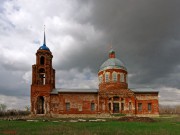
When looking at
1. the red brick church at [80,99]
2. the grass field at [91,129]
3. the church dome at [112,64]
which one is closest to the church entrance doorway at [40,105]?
the red brick church at [80,99]

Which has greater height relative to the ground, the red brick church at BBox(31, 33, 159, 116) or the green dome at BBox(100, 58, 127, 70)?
the green dome at BBox(100, 58, 127, 70)

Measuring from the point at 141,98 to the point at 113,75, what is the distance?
6.83m

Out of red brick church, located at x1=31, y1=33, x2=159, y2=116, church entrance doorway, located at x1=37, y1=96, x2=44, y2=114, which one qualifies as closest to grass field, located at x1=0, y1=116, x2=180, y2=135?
red brick church, located at x1=31, y1=33, x2=159, y2=116

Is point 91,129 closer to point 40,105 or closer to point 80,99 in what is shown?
point 80,99

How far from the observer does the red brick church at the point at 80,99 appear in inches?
1537

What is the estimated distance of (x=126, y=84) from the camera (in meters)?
43.4

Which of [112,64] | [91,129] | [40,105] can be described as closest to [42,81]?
[40,105]

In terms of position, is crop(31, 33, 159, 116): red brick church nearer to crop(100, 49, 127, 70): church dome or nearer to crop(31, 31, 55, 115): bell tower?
crop(31, 31, 55, 115): bell tower

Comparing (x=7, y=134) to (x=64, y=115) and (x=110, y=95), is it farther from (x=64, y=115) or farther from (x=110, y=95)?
(x=110, y=95)

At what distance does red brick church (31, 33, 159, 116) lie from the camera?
128ft

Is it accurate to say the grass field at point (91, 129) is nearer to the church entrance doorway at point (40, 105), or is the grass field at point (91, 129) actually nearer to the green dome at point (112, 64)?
the church entrance doorway at point (40, 105)

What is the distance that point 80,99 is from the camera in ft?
130

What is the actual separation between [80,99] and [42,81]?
8175 mm

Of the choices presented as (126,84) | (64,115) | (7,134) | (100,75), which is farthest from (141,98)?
(7,134)
